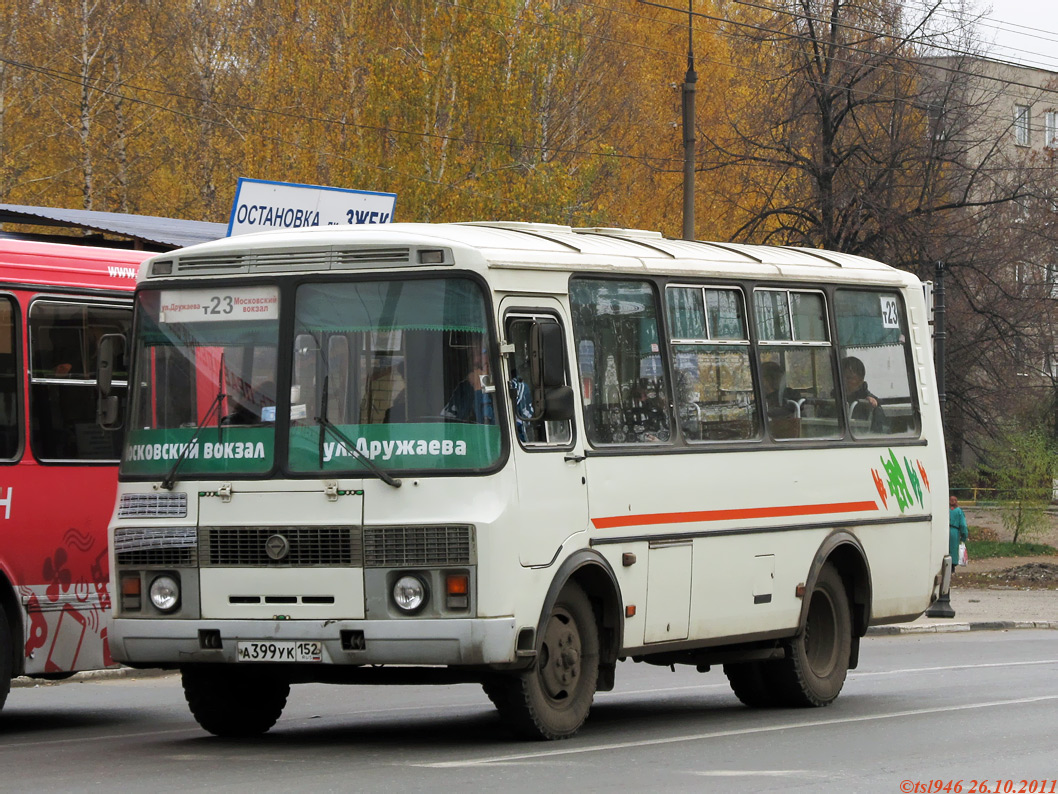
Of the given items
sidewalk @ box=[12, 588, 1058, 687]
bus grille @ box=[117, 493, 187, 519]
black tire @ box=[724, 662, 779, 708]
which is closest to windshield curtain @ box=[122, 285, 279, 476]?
bus grille @ box=[117, 493, 187, 519]

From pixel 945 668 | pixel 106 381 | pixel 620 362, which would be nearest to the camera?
pixel 106 381

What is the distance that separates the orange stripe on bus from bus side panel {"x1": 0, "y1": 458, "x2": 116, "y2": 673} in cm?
365

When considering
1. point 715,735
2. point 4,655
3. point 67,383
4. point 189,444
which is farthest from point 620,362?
point 4,655

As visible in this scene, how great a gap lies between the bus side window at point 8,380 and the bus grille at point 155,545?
1.73 metres

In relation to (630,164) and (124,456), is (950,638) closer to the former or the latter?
(124,456)

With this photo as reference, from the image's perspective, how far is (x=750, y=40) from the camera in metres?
37.9

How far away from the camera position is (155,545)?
10094 millimetres

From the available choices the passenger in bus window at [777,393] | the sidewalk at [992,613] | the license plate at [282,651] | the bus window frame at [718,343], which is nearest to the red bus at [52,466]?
the license plate at [282,651]

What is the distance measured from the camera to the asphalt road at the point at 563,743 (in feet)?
28.9

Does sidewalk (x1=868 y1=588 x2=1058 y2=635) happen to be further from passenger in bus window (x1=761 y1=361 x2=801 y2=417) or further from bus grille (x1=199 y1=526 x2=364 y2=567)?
bus grille (x1=199 y1=526 x2=364 y2=567)

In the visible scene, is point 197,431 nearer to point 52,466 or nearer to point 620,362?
point 52,466

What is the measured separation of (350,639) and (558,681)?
139cm

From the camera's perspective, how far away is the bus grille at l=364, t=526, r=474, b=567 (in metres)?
9.52

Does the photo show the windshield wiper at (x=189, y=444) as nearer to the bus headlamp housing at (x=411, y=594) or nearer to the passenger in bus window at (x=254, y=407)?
the passenger in bus window at (x=254, y=407)
